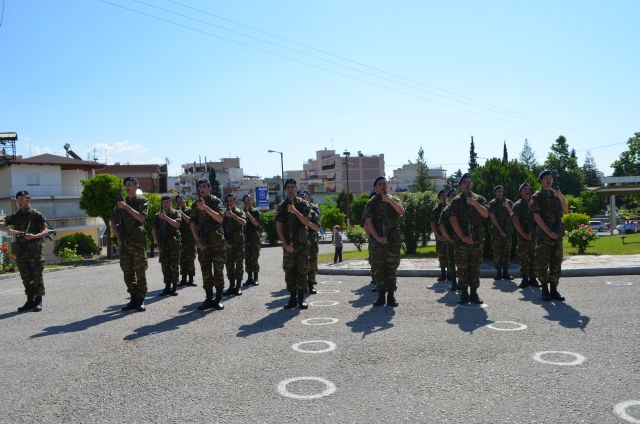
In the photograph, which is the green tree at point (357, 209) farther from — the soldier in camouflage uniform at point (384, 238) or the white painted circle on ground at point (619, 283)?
the soldier in camouflage uniform at point (384, 238)

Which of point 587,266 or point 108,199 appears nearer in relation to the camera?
point 587,266

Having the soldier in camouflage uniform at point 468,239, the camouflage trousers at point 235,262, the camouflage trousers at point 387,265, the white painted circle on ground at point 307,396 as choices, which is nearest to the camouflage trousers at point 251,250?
the camouflage trousers at point 235,262

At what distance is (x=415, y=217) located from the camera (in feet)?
61.0

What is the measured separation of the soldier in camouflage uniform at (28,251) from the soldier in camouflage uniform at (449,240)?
7817 millimetres

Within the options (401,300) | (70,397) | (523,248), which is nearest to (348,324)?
(401,300)

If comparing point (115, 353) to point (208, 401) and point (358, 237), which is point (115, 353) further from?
point (358, 237)

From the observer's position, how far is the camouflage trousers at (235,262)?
11242mm

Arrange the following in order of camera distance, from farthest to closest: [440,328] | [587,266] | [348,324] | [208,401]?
[587,266] → [348,324] → [440,328] → [208,401]

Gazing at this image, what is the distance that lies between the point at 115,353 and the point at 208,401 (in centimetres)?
226

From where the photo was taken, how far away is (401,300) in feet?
30.3

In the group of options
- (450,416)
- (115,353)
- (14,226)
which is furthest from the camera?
(14,226)

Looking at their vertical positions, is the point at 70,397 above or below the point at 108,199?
below

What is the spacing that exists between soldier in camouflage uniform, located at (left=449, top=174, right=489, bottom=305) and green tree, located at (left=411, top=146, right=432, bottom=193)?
7583cm

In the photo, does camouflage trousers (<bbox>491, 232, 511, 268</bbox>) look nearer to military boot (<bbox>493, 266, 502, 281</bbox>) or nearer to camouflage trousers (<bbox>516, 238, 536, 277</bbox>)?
military boot (<bbox>493, 266, 502, 281</bbox>)
